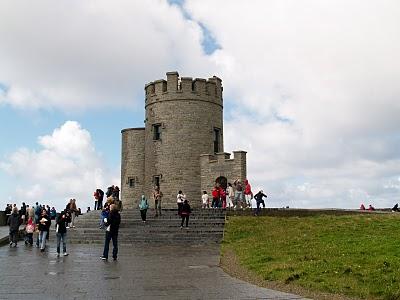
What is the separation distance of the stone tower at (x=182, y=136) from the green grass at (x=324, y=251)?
11.5 metres

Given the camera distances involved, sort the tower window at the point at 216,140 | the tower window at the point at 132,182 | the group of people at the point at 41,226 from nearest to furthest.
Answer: the group of people at the point at 41,226, the tower window at the point at 216,140, the tower window at the point at 132,182

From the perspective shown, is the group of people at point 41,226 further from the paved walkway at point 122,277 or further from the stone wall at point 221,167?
the stone wall at point 221,167

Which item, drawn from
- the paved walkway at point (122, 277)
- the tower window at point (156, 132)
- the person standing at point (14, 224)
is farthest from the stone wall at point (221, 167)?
the person standing at point (14, 224)

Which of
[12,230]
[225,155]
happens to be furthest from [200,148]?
[12,230]

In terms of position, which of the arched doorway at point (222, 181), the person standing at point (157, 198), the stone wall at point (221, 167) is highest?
the stone wall at point (221, 167)

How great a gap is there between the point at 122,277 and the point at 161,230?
13419mm

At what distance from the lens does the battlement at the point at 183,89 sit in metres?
40.1

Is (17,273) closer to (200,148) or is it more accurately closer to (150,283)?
(150,283)

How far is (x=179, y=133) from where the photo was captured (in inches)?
1558

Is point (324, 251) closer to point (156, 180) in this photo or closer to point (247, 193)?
point (247, 193)

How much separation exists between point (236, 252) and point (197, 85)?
23.2 meters

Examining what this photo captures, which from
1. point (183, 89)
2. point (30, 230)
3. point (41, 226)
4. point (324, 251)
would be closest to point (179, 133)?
point (183, 89)

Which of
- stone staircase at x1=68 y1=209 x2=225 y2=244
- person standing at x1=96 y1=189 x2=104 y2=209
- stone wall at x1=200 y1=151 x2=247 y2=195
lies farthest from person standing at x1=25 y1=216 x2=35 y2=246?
stone wall at x1=200 y1=151 x2=247 y2=195

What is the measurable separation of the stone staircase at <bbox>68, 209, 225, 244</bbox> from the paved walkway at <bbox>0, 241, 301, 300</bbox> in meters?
4.81
